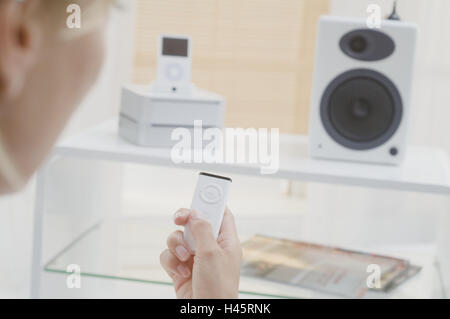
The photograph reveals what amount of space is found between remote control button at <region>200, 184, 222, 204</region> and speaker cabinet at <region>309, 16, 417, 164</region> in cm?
57

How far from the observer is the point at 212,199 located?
95 cm

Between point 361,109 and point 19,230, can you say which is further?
point 19,230

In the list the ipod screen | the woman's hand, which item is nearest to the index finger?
the woman's hand

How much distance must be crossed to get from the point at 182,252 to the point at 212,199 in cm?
9

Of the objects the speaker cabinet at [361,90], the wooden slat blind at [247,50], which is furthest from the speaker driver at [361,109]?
the wooden slat blind at [247,50]

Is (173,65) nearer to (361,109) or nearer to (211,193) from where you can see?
(361,109)

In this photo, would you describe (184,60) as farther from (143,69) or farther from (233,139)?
(143,69)

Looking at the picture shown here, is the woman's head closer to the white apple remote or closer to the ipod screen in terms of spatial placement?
the white apple remote

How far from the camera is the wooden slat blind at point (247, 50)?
124 inches

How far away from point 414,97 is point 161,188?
3.80ft

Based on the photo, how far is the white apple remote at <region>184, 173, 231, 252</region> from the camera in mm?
947

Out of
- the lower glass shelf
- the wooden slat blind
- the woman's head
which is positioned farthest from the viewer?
the wooden slat blind

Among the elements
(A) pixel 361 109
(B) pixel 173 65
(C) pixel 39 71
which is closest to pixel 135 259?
(B) pixel 173 65
